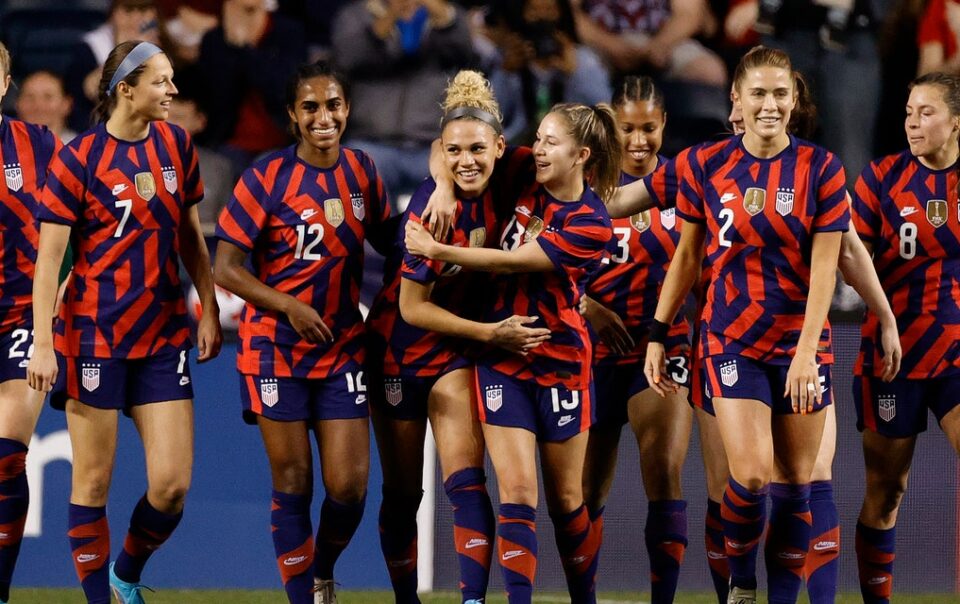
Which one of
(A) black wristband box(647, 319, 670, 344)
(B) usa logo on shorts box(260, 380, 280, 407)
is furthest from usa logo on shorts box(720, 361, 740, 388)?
(B) usa logo on shorts box(260, 380, 280, 407)

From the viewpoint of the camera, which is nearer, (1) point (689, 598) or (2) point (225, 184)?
(1) point (689, 598)

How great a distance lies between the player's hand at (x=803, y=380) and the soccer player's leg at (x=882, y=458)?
64 cm

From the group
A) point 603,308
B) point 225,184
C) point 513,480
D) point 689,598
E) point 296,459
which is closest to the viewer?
point 513,480

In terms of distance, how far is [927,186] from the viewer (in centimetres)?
496

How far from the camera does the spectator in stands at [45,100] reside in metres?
6.86

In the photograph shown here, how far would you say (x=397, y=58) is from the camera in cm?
699

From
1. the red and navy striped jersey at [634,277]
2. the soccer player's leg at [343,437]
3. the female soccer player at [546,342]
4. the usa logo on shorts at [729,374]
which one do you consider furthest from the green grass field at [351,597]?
the usa logo on shorts at [729,374]

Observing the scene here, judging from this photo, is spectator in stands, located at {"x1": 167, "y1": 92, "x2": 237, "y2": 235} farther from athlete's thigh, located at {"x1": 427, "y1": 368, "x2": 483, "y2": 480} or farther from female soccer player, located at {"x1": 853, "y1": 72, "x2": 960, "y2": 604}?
female soccer player, located at {"x1": 853, "y1": 72, "x2": 960, "y2": 604}

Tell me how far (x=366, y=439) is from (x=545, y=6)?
2854 millimetres

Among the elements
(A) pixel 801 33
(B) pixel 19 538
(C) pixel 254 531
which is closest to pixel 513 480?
(B) pixel 19 538

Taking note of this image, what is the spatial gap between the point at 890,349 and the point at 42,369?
2677mm

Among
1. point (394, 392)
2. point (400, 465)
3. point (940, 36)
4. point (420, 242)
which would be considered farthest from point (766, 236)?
point (940, 36)

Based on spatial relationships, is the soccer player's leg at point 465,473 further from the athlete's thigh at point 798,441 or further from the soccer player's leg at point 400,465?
the athlete's thigh at point 798,441

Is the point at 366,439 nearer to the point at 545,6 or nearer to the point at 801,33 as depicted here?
the point at 545,6
